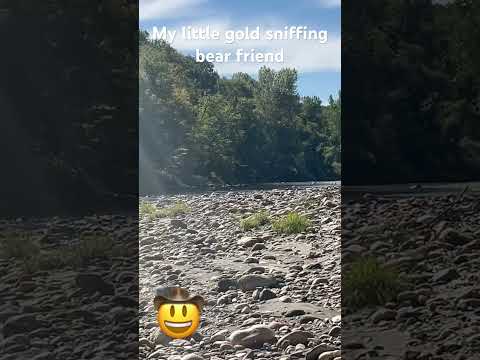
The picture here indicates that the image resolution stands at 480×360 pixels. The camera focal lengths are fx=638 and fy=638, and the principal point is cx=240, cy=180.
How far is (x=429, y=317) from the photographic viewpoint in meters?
7.26

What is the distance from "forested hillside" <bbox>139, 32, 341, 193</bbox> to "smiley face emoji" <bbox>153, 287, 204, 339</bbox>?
1172mm

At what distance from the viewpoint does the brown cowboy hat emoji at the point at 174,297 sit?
622 cm

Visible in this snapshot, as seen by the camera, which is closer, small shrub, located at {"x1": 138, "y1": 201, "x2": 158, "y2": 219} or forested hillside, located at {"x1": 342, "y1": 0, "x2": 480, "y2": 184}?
small shrub, located at {"x1": 138, "y1": 201, "x2": 158, "y2": 219}

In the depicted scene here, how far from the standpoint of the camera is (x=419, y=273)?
317 inches

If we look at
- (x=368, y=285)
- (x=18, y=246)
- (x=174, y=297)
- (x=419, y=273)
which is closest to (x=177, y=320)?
(x=174, y=297)

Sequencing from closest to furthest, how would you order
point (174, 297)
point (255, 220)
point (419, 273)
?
point (174, 297), point (255, 220), point (419, 273)

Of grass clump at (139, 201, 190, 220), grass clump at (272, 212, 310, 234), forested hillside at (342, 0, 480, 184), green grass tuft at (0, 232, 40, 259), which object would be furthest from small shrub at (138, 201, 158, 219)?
forested hillside at (342, 0, 480, 184)

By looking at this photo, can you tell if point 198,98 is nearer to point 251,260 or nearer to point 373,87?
point 251,260

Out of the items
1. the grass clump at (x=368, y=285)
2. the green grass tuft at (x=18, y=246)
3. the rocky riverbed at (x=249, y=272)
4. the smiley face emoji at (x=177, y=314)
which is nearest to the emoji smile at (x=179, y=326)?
the smiley face emoji at (x=177, y=314)

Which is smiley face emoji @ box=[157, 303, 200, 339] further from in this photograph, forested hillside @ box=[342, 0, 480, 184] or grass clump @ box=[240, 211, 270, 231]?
forested hillside @ box=[342, 0, 480, 184]

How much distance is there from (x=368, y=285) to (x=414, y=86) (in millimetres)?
4164

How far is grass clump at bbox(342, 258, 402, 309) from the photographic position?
23.7ft

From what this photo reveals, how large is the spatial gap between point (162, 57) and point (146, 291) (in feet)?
7.80

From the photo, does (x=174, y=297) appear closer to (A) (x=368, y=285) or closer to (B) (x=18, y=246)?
(A) (x=368, y=285)
